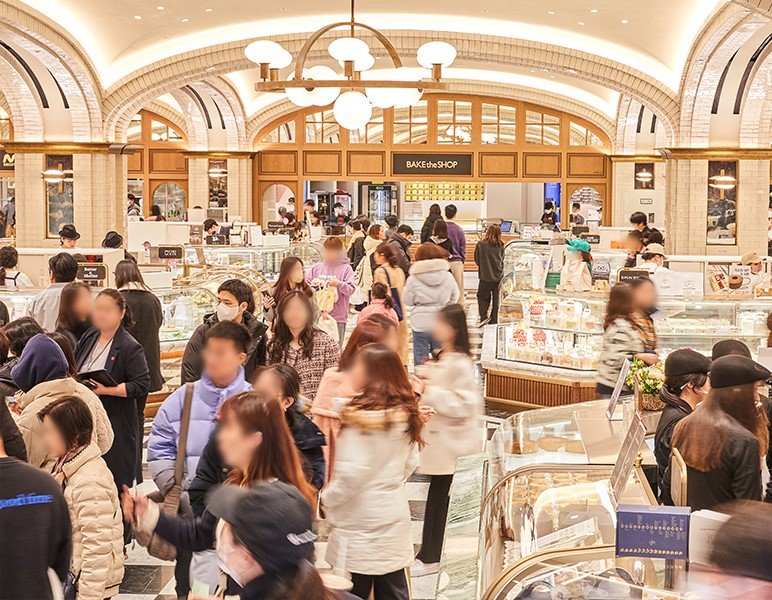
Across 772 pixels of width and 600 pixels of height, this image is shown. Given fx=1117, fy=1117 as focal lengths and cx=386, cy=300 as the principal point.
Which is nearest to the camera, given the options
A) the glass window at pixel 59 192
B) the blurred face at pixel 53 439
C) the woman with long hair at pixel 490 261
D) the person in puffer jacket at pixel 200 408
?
the blurred face at pixel 53 439

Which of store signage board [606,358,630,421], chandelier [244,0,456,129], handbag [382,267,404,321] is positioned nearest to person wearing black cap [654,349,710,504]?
store signage board [606,358,630,421]

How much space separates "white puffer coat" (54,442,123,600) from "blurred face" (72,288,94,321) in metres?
2.02

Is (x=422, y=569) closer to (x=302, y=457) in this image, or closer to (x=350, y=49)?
(x=302, y=457)

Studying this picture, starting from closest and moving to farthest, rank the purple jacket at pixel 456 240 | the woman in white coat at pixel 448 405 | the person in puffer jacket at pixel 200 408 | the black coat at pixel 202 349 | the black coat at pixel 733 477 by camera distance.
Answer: the black coat at pixel 733 477, the person in puffer jacket at pixel 200 408, the black coat at pixel 202 349, the woman in white coat at pixel 448 405, the purple jacket at pixel 456 240

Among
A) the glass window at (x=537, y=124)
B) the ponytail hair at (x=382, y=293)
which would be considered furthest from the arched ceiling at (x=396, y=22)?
the glass window at (x=537, y=124)

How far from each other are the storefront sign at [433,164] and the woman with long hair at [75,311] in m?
19.9

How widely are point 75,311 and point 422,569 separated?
7.46 feet

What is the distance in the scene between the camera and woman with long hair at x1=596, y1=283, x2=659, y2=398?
21.2ft

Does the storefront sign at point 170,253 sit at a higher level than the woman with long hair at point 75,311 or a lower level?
higher

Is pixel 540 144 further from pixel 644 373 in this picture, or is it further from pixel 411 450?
pixel 411 450

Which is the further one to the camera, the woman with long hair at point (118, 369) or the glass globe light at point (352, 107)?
the glass globe light at point (352, 107)

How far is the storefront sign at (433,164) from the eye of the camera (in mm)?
25516

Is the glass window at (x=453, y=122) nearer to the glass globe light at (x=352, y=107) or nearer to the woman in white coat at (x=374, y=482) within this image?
the glass globe light at (x=352, y=107)

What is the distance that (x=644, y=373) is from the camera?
22.9ft
